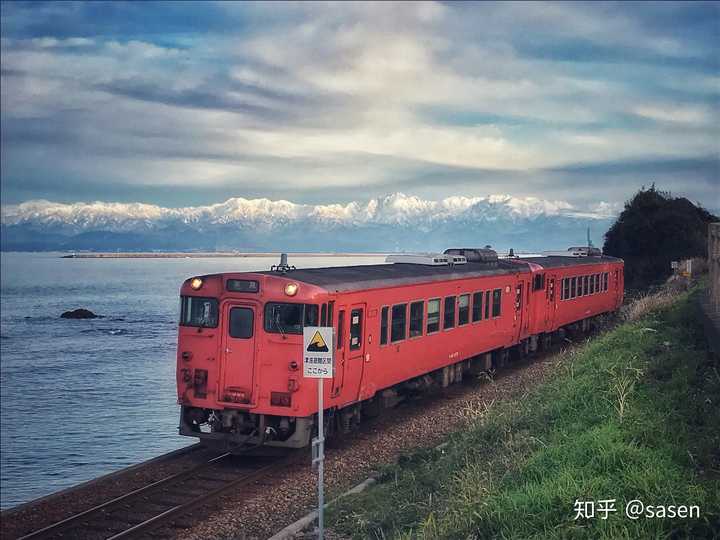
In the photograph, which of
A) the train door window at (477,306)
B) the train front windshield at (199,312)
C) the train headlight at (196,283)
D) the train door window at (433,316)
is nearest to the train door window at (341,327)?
the train front windshield at (199,312)

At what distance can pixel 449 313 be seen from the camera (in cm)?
1820

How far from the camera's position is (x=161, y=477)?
12969mm

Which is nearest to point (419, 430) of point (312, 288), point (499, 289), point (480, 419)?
point (480, 419)

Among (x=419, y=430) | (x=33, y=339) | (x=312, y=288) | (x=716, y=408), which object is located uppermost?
(x=312, y=288)

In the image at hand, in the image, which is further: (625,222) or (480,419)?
(625,222)

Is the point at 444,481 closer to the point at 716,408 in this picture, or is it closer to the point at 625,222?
the point at 716,408

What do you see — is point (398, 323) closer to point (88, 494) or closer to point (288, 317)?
point (288, 317)

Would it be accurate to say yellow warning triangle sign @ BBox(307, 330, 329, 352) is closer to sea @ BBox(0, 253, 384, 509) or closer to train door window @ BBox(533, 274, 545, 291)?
sea @ BBox(0, 253, 384, 509)

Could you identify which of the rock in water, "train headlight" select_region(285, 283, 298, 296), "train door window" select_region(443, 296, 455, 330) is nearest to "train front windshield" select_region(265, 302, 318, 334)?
"train headlight" select_region(285, 283, 298, 296)

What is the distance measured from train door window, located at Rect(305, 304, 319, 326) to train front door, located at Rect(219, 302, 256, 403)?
3.11 ft

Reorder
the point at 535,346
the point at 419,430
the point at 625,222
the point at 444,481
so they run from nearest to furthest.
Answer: the point at 444,481 → the point at 419,430 → the point at 535,346 → the point at 625,222

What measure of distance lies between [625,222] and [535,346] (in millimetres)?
31927

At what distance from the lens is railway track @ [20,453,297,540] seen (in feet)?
34.2

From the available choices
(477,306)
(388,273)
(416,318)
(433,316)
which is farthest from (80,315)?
(388,273)
